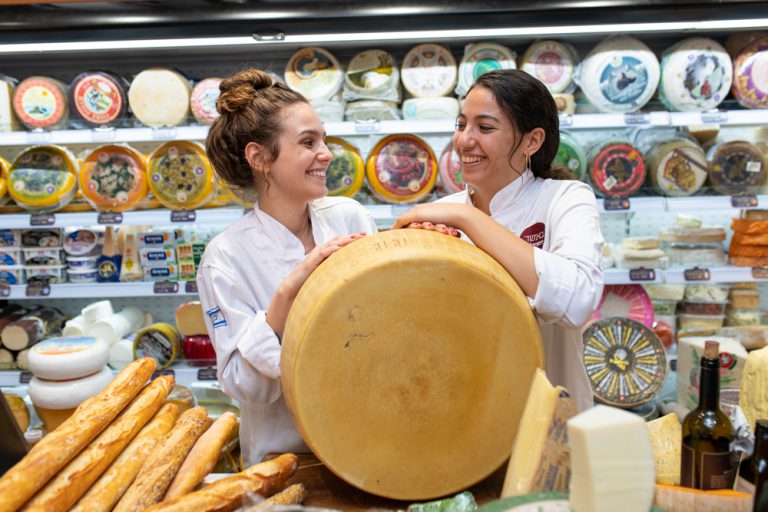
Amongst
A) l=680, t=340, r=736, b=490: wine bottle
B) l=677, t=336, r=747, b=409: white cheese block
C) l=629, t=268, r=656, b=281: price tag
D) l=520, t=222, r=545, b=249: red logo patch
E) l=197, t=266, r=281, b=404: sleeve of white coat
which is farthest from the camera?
l=629, t=268, r=656, b=281: price tag

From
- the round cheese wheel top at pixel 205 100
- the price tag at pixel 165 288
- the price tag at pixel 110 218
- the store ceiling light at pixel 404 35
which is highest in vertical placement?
the store ceiling light at pixel 404 35

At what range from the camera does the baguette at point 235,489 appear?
104 cm

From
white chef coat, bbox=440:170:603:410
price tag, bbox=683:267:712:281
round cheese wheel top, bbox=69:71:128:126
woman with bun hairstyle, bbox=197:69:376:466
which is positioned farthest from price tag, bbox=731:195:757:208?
round cheese wheel top, bbox=69:71:128:126

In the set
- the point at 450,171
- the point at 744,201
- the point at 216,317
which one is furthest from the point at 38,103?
the point at 744,201

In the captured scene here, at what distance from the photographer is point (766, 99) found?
309cm

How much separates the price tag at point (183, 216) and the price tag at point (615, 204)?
6.90 feet

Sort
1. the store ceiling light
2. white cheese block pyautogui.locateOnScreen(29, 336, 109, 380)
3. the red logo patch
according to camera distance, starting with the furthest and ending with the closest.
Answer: the store ceiling light
white cheese block pyautogui.locateOnScreen(29, 336, 109, 380)
the red logo patch

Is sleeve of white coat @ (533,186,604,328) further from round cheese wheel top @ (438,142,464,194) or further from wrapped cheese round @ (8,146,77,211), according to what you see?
wrapped cheese round @ (8,146,77,211)

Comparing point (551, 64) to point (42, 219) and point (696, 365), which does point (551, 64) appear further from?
point (42, 219)

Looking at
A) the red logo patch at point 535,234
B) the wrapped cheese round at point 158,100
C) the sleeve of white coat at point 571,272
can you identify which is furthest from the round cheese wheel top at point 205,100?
the sleeve of white coat at point 571,272

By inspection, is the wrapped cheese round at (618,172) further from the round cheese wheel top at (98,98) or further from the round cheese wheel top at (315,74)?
the round cheese wheel top at (98,98)

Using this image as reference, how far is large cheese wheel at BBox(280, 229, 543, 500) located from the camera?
1.09m

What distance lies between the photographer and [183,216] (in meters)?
3.14

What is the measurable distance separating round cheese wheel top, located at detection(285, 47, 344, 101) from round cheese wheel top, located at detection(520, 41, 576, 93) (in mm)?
981
